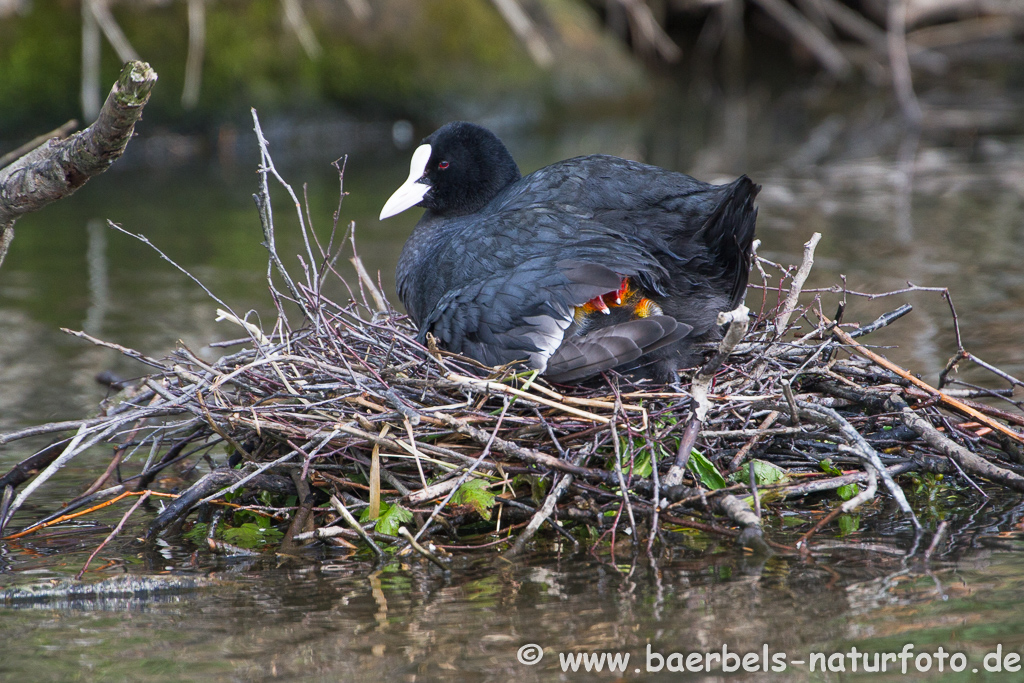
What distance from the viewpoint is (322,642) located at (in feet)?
8.24

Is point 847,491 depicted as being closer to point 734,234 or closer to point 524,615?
point 734,234

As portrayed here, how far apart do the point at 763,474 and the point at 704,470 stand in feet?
0.73

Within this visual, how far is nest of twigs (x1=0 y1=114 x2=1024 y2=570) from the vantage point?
9.83ft

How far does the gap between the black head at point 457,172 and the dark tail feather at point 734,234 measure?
1.09 m

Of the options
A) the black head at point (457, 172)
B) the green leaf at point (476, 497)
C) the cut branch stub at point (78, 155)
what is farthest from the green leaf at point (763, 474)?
the cut branch stub at point (78, 155)

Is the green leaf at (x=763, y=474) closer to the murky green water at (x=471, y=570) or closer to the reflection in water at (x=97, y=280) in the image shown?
the murky green water at (x=471, y=570)

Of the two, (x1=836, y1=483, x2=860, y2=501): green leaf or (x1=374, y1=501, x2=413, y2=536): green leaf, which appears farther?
(x1=836, y1=483, x2=860, y2=501): green leaf

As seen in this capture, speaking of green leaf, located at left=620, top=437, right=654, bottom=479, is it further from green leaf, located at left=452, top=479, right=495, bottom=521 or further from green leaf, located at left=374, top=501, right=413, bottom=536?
green leaf, located at left=374, top=501, right=413, bottom=536

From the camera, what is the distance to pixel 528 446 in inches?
127

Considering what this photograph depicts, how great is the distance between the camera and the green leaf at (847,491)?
3.24 m

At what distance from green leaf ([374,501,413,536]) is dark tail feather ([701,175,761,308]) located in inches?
49.6

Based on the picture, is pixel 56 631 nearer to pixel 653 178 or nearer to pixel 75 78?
pixel 653 178

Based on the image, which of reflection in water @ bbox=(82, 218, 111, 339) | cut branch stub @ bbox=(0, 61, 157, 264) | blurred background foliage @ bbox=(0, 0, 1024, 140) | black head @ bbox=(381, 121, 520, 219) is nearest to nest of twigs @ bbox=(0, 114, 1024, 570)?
cut branch stub @ bbox=(0, 61, 157, 264)

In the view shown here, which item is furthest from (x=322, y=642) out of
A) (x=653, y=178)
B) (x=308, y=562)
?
(x=653, y=178)
